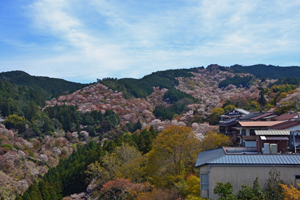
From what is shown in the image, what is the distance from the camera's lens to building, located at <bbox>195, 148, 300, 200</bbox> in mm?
15578

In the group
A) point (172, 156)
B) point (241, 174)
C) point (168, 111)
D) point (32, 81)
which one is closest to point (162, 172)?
point (172, 156)

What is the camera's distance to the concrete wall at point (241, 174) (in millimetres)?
15578

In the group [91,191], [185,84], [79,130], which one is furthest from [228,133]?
[185,84]

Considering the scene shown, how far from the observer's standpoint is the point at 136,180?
108 ft

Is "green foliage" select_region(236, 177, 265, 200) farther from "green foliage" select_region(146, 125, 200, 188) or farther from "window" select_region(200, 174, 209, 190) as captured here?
"green foliage" select_region(146, 125, 200, 188)

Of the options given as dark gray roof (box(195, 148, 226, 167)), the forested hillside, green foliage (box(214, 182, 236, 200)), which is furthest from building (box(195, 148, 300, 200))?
the forested hillside

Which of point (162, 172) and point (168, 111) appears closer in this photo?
point (162, 172)

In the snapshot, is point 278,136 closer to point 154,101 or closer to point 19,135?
point 19,135

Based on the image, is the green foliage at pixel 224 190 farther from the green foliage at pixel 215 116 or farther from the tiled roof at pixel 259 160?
the green foliage at pixel 215 116

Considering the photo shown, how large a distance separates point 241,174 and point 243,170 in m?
0.25

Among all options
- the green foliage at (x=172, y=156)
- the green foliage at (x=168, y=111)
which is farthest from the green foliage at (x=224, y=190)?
the green foliage at (x=168, y=111)

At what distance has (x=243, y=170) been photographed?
52.3 feet

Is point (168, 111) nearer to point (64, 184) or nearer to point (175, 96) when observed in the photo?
point (175, 96)

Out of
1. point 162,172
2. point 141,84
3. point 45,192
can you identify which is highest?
point 141,84
